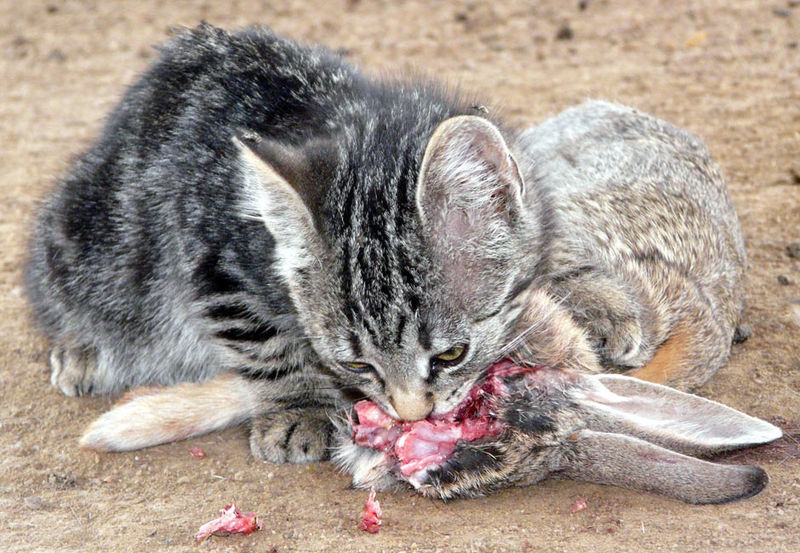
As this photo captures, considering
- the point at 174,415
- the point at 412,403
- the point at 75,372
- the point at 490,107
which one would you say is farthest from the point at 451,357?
the point at 75,372

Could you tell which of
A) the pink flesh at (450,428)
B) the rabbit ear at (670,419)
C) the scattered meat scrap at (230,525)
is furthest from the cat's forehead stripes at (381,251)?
the scattered meat scrap at (230,525)

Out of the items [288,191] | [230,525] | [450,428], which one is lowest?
[230,525]

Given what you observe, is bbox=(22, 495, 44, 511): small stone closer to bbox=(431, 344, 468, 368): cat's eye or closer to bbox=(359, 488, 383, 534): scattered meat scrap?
bbox=(359, 488, 383, 534): scattered meat scrap

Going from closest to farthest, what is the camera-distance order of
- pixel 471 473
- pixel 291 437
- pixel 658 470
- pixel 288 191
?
pixel 658 470 < pixel 288 191 < pixel 471 473 < pixel 291 437

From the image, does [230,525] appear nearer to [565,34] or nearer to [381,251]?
[381,251]

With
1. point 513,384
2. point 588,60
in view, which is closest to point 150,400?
point 513,384

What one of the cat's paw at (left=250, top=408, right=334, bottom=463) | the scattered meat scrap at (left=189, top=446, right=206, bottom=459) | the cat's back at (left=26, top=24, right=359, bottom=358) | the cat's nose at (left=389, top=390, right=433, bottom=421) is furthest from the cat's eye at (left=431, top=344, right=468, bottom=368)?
the scattered meat scrap at (left=189, top=446, right=206, bottom=459)

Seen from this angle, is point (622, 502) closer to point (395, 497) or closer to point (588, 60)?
point (395, 497)
